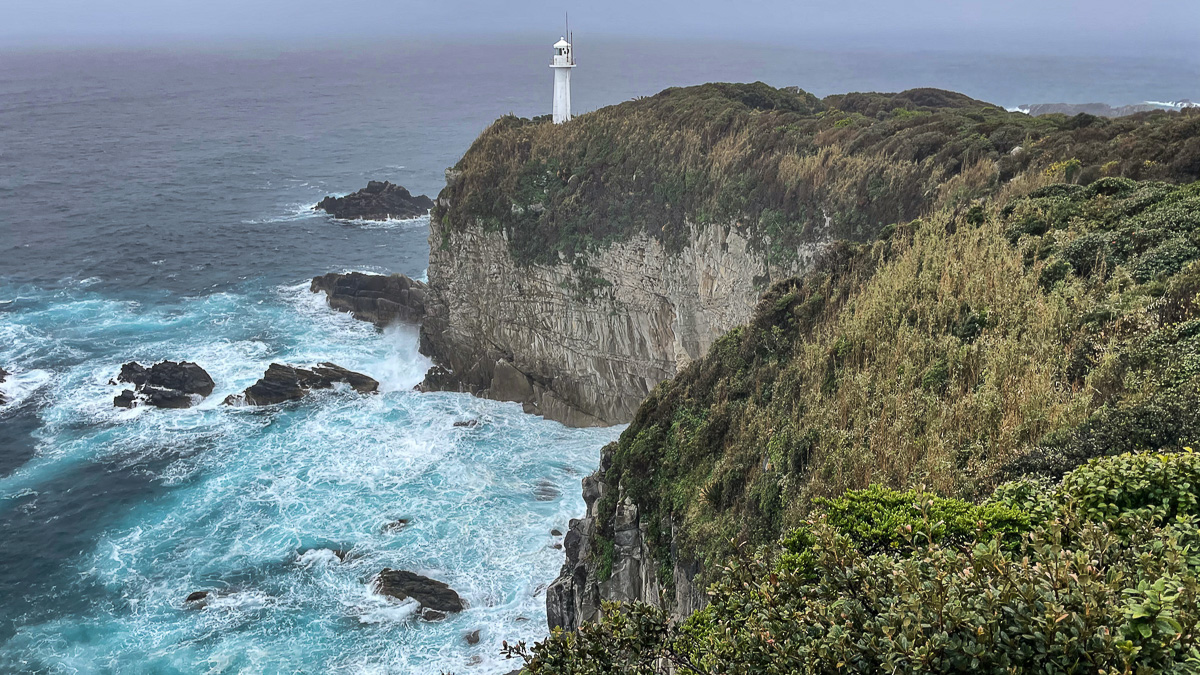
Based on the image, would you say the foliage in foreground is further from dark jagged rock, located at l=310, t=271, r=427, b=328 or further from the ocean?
dark jagged rock, located at l=310, t=271, r=427, b=328

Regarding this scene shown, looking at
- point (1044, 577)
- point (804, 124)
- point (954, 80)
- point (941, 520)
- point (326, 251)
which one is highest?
point (954, 80)

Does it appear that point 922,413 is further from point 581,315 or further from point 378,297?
point 378,297

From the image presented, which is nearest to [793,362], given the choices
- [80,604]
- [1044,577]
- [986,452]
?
[986,452]

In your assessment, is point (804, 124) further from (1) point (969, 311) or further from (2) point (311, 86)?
(2) point (311, 86)

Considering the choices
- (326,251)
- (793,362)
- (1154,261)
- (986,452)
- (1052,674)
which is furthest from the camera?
(326,251)

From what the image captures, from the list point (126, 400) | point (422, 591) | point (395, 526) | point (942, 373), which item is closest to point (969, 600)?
point (942, 373)

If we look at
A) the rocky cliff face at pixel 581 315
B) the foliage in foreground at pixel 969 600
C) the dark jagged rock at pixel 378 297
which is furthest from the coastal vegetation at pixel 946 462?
the dark jagged rock at pixel 378 297

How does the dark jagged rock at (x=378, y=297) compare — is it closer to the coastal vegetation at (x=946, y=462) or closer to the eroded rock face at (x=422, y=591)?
the eroded rock face at (x=422, y=591)
